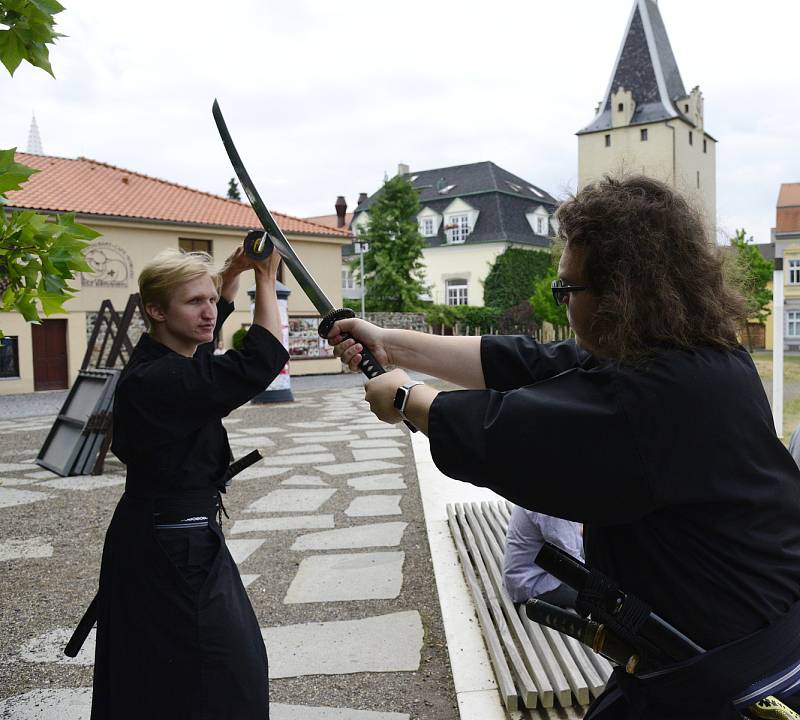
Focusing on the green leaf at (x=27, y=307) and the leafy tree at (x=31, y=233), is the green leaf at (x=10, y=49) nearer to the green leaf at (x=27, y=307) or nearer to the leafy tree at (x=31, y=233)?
the leafy tree at (x=31, y=233)

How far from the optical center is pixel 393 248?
38.3 m

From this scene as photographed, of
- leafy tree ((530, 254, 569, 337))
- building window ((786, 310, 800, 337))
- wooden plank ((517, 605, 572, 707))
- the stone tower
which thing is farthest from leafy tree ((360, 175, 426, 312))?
wooden plank ((517, 605, 572, 707))

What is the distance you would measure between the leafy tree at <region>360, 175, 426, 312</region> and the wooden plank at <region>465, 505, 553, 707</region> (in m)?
32.4

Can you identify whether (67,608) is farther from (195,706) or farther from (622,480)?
(622,480)

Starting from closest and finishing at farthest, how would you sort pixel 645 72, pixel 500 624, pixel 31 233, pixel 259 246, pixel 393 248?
pixel 259 246 → pixel 31 233 → pixel 500 624 → pixel 393 248 → pixel 645 72

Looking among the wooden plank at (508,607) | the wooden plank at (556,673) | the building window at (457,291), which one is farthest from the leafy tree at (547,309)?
the wooden plank at (556,673)

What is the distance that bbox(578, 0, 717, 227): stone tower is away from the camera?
48844 mm

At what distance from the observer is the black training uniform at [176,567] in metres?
2.18

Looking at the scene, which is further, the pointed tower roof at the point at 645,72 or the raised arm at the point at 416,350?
the pointed tower roof at the point at 645,72

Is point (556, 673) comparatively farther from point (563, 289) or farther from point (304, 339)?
point (304, 339)

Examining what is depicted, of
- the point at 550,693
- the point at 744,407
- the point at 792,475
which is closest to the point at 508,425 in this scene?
the point at 744,407

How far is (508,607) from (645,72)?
173ft

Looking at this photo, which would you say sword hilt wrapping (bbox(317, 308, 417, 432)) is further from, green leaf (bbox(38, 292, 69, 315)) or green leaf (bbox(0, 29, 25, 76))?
green leaf (bbox(0, 29, 25, 76))

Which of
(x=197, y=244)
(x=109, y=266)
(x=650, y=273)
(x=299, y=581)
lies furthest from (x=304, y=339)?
(x=650, y=273)
